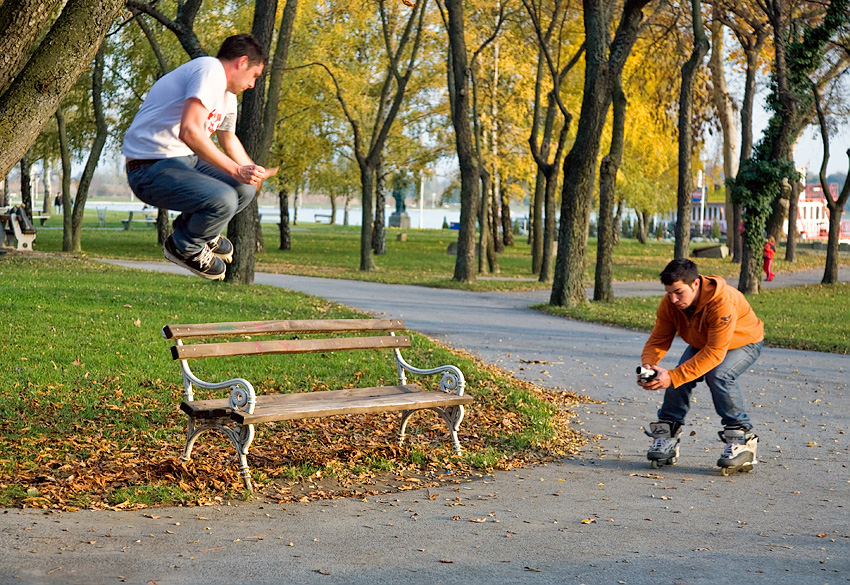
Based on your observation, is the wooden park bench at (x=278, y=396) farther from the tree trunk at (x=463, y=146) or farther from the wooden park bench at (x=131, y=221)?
the wooden park bench at (x=131, y=221)

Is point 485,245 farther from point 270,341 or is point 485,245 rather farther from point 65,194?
point 270,341

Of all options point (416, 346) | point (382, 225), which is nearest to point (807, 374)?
point (416, 346)

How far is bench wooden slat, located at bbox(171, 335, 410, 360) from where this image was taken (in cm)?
648

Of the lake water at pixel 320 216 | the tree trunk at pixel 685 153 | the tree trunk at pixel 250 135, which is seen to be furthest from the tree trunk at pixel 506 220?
the lake water at pixel 320 216

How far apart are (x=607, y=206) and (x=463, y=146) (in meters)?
4.97

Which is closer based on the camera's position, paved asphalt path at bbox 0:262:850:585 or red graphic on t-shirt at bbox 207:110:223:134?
paved asphalt path at bbox 0:262:850:585

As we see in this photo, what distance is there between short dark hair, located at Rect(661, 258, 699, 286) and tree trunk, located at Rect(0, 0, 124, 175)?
3.79 meters

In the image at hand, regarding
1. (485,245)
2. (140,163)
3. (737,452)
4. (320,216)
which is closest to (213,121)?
(140,163)

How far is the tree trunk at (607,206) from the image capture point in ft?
58.3

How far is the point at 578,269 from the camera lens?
17.1 metres

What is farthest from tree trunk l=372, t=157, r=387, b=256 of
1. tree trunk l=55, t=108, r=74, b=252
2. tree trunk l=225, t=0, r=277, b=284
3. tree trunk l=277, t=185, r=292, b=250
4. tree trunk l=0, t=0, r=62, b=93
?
tree trunk l=0, t=0, r=62, b=93

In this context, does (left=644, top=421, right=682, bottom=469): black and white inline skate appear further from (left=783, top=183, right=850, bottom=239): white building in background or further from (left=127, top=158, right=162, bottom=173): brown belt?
(left=783, top=183, right=850, bottom=239): white building in background

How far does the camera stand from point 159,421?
24.7ft

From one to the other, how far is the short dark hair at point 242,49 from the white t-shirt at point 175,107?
0.07 meters
